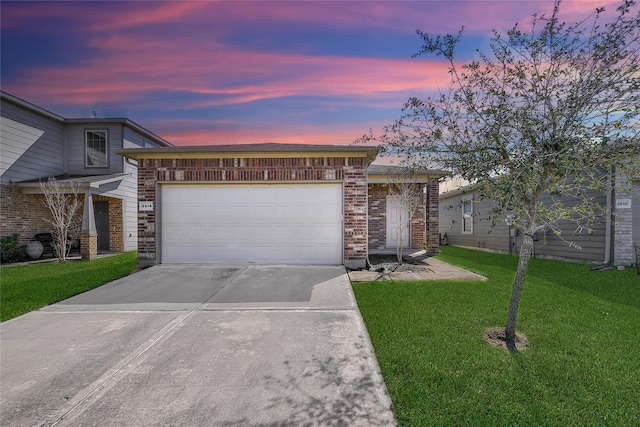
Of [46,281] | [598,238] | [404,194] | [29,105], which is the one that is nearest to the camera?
[46,281]

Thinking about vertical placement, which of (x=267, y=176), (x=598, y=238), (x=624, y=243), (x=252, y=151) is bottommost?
(x=624, y=243)

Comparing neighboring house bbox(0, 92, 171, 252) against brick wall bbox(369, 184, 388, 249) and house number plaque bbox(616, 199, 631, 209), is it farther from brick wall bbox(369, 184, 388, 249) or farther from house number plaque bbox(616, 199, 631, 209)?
house number plaque bbox(616, 199, 631, 209)


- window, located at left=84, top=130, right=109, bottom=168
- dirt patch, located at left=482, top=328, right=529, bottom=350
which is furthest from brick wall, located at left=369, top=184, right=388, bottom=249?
window, located at left=84, top=130, right=109, bottom=168

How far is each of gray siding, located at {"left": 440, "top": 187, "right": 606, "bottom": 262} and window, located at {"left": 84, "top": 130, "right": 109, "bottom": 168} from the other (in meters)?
14.8

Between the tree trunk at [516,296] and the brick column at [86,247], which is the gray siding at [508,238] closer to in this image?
the tree trunk at [516,296]

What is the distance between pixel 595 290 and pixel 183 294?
26.6ft

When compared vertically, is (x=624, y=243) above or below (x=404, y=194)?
below

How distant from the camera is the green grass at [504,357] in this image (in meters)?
2.33

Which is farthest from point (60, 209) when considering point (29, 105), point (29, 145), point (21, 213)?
point (29, 105)

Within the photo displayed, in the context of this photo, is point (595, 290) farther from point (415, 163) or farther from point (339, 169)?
point (339, 169)

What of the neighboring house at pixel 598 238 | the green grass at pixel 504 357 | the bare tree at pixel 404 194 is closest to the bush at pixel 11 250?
the green grass at pixel 504 357

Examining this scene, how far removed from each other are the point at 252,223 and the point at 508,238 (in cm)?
1081

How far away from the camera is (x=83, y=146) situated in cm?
1353

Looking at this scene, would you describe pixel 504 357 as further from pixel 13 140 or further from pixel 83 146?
pixel 83 146
